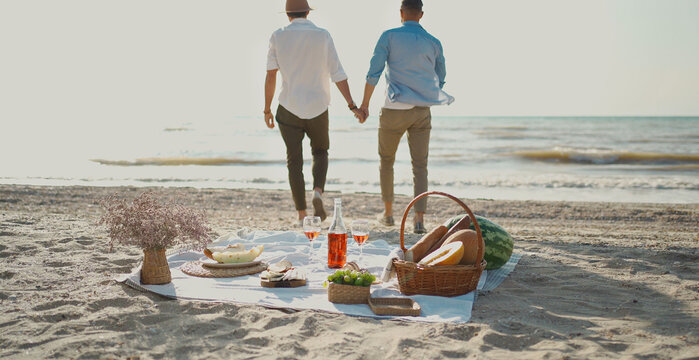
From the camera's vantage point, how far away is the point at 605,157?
732 inches

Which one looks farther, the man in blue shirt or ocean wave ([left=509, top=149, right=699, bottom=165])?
ocean wave ([left=509, top=149, right=699, bottom=165])

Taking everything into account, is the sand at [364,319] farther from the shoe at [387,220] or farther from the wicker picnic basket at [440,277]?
the shoe at [387,220]

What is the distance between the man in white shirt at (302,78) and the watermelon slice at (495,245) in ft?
6.32

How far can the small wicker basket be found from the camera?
3.35 metres

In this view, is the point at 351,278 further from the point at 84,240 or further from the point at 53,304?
the point at 84,240

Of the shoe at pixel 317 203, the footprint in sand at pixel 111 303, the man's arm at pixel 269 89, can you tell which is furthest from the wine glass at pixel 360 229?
the man's arm at pixel 269 89

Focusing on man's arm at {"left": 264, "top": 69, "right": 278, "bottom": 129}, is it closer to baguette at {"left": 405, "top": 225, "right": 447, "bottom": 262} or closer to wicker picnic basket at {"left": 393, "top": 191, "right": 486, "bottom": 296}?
baguette at {"left": 405, "top": 225, "right": 447, "bottom": 262}

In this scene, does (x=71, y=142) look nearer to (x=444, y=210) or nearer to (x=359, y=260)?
(x=444, y=210)

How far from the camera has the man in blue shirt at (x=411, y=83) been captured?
17.9 feet

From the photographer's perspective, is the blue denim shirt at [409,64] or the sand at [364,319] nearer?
the sand at [364,319]

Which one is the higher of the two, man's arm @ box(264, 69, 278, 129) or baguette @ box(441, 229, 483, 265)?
man's arm @ box(264, 69, 278, 129)

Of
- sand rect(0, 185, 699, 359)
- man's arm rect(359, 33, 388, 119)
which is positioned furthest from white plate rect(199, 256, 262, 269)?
man's arm rect(359, 33, 388, 119)

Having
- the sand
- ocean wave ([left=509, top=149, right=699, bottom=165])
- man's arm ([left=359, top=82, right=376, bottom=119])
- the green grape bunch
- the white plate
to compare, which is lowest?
the sand

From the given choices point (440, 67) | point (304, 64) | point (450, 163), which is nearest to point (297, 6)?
point (304, 64)
